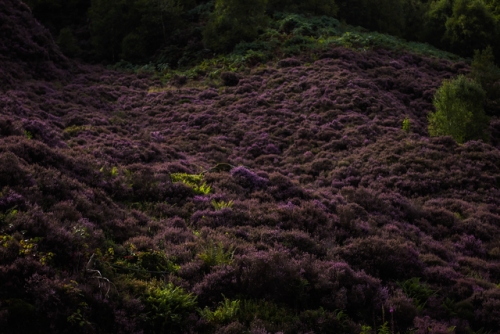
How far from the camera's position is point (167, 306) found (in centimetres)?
473

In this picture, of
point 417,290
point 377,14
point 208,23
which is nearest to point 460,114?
point 417,290

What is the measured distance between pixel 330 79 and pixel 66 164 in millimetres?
20538

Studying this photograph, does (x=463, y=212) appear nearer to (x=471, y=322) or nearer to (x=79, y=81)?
(x=471, y=322)

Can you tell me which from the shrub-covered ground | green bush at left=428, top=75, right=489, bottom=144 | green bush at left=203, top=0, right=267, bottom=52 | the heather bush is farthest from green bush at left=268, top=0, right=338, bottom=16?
the heather bush

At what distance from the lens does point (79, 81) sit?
81.0 ft

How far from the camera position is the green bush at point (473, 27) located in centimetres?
4119

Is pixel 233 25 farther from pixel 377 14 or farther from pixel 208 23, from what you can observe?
pixel 377 14

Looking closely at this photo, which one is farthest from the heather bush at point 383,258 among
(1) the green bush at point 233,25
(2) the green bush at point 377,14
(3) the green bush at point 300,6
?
(2) the green bush at point 377,14

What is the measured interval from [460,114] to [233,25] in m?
24.6

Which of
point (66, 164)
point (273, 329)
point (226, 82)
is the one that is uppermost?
point (226, 82)

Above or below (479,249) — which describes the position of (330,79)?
above

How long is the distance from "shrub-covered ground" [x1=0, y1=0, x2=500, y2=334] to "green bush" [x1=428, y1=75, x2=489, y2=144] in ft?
4.66

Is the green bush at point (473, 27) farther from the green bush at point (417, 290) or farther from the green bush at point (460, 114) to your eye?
the green bush at point (417, 290)

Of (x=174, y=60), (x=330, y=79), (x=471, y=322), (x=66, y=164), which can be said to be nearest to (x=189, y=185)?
(x=66, y=164)
